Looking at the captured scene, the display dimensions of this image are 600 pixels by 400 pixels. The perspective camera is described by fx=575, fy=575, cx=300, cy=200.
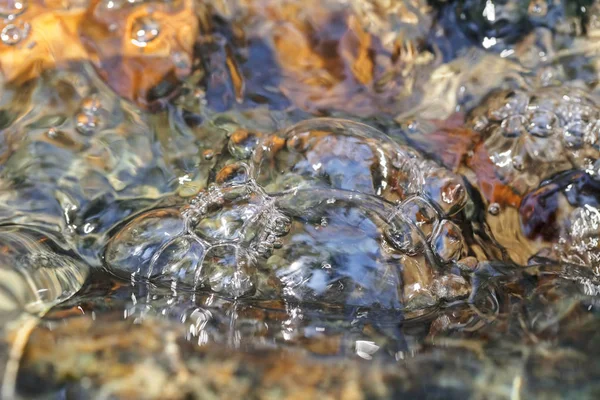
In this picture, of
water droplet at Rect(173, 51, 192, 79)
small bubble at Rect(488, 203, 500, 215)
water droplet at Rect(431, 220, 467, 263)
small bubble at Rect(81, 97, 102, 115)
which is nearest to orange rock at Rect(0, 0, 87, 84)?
small bubble at Rect(81, 97, 102, 115)

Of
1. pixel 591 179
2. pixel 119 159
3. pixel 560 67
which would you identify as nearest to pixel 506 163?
pixel 591 179

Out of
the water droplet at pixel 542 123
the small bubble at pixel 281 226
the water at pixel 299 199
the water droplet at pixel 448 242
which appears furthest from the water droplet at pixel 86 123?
the water droplet at pixel 542 123

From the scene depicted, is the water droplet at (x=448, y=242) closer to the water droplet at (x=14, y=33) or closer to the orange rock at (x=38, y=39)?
the orange rock at (x=38, y=39)

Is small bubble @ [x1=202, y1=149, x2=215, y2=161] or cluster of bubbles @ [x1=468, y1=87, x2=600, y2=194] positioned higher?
small bubble @ [x1=202, y1=149, x2=215, y2=161]

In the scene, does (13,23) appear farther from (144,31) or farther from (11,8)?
(144,31)

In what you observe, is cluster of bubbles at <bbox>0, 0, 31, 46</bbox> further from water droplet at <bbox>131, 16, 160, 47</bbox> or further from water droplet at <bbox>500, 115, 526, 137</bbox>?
water droplet at <bbox>500, 115, 526, 137</bbox>

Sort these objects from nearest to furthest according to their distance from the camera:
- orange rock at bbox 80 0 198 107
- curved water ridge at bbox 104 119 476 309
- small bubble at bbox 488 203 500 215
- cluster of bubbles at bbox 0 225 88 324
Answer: cluster of bubbles at bbox 0 225 88 324 < curved water ridge at bbox 104 119 476 309 < small bubble at bbox 488 203 500 215 < orange rock at bbox 80 0 198 107

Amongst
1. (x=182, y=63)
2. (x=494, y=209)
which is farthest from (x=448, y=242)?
(x=182, y=63)

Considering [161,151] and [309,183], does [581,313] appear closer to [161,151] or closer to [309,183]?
[309,183]
